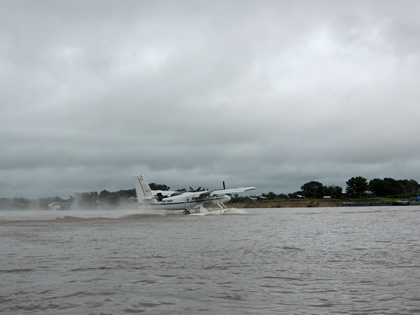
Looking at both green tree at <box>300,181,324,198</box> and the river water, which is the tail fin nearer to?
the river water

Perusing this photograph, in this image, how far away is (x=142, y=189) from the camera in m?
52.8

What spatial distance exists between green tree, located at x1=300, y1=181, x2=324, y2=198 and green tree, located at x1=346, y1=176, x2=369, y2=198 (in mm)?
10934

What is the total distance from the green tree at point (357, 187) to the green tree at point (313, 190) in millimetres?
10934

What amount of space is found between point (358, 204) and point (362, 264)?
395 ft

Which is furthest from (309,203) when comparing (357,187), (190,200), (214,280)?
(214,280)

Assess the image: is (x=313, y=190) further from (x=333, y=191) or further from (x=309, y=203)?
(x=309, y=203)

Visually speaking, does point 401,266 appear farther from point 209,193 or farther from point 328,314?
point 209,193

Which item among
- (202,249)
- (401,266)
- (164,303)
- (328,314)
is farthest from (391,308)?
(202,249)

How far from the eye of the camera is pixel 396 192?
152750 mm

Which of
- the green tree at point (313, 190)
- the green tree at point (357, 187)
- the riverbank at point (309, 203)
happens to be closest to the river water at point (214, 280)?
the riverbank at point (309, 203)

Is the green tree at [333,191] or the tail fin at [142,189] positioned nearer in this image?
the tail fin at [142,189]

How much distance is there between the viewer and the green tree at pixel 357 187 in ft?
496

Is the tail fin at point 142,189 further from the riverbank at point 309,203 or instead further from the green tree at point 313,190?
the green tree at point 313,190

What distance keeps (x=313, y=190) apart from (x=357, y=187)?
1878cm
